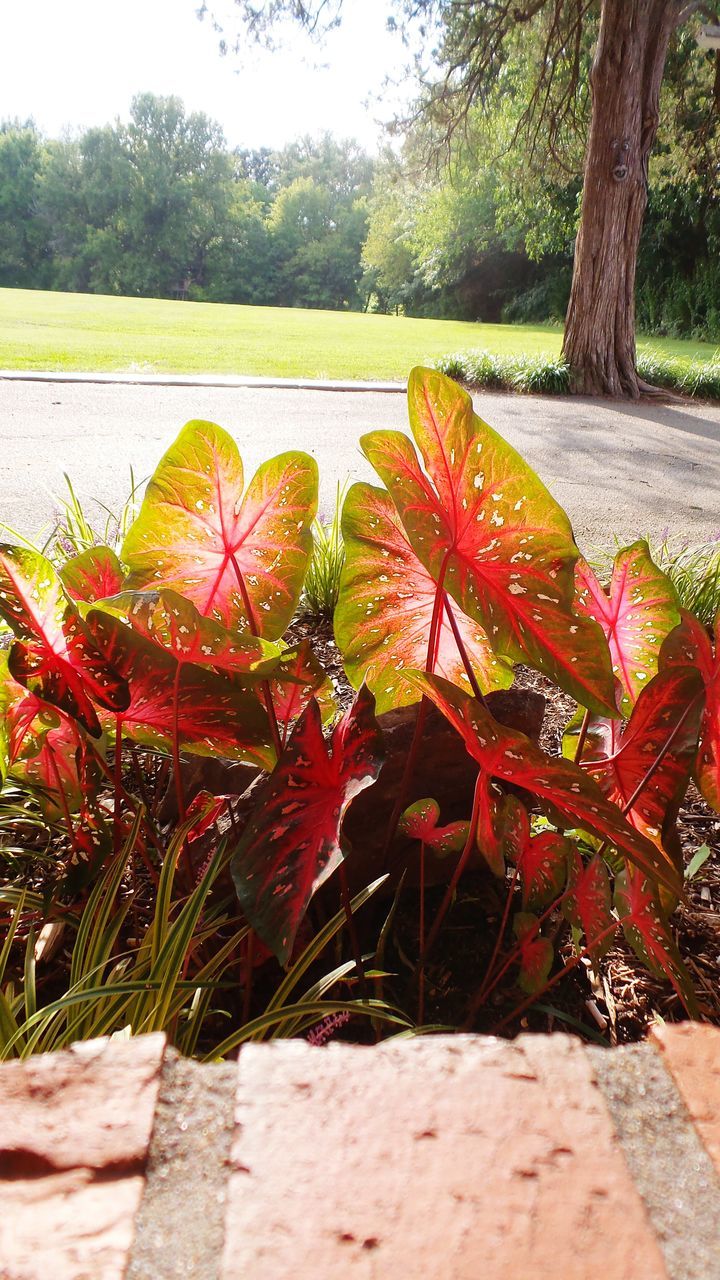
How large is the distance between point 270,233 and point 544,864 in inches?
1606

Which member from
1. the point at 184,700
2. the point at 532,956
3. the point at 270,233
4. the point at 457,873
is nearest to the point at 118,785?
the point at 184,700

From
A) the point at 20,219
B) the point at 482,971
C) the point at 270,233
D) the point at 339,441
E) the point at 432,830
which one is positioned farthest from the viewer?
the point at 270,233

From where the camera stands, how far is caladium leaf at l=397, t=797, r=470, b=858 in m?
0.98

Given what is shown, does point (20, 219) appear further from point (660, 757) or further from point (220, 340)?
point (660, 757)

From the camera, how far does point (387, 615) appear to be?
1.05 m

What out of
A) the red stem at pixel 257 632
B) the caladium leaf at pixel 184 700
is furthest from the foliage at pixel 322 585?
the caladium leaf at pixel 184 700

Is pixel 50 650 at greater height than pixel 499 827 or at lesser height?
greater

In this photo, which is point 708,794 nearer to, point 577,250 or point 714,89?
point 577,250

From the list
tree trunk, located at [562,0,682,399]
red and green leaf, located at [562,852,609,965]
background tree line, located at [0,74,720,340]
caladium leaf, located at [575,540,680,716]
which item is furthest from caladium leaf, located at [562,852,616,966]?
background tree line, located at [0,74,720,340]

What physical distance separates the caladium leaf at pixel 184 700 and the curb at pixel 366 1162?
0.41 meters

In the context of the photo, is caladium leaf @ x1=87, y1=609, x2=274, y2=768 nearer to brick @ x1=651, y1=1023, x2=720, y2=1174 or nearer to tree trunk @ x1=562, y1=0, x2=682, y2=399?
brick @ x1=651, y1=1023, x2=720, y2=1174

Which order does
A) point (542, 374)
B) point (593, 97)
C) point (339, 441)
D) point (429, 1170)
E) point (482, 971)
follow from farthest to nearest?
point (542, 374) → point (593, 97) → point (339, 441) → point (482, 971) → point (429, 1170)

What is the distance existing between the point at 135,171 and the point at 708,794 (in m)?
42.7

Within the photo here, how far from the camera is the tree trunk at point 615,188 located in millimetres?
6777
